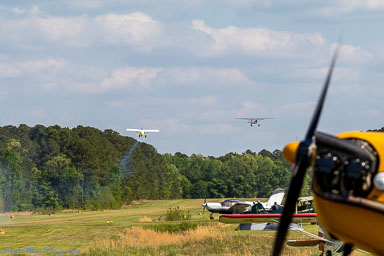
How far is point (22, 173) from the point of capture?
3282 inches

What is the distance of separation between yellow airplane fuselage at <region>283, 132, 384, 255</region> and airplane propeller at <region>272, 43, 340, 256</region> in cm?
33

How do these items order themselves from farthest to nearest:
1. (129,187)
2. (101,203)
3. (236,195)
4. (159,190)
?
(236,195) < (159,190) < (129,187) < (101,203)

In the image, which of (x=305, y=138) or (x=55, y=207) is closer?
(x=305, y=138)

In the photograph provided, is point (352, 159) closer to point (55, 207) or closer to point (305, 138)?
point (305, 138)

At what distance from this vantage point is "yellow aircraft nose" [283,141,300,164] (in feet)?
24.6

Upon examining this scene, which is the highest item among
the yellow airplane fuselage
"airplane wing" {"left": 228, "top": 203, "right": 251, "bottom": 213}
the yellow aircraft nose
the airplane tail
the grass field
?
the yellow aircraft nose

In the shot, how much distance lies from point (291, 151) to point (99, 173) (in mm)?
85596

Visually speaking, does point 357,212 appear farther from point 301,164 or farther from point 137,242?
point 137,242

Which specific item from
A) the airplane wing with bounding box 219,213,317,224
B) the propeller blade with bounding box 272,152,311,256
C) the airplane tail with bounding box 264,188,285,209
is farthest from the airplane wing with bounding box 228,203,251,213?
the propeller blade with bounding box 272,152,311,256

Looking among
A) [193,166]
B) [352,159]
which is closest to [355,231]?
[352,159]

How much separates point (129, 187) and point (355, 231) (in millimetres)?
88198

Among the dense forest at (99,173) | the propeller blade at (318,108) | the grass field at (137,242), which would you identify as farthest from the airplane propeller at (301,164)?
the dense forest at (99,173)

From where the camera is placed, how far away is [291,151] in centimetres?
752

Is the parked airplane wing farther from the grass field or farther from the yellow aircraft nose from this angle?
the yellow aircraft nose
